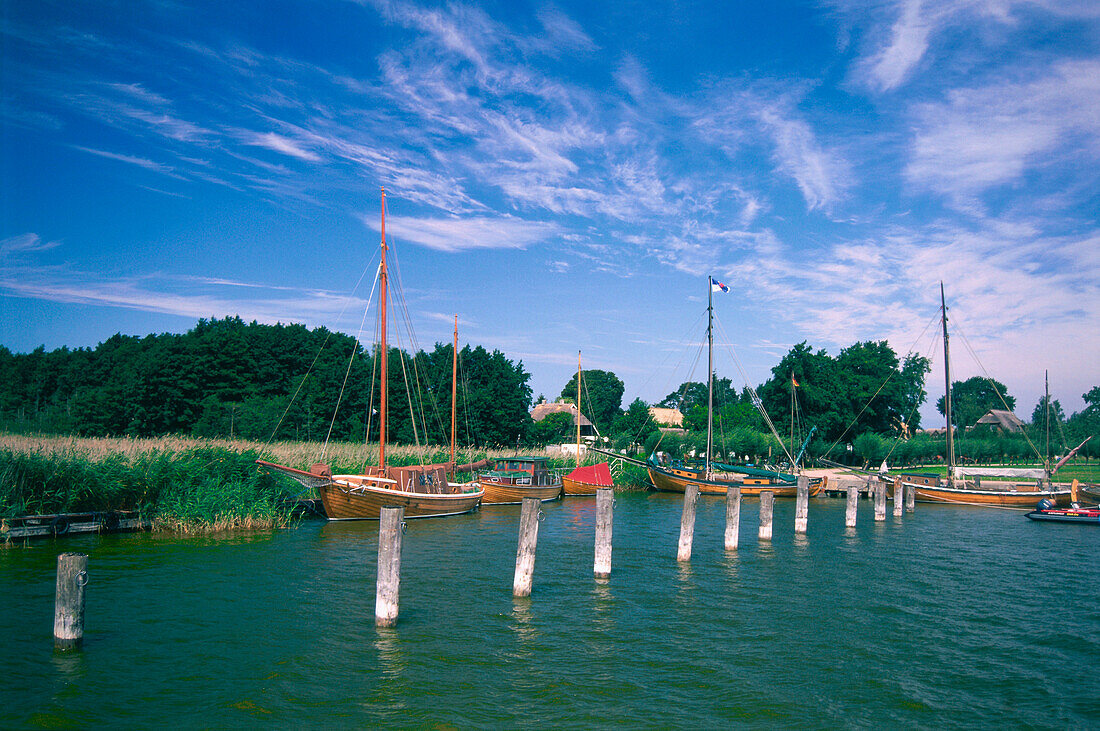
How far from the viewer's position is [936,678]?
12352mm

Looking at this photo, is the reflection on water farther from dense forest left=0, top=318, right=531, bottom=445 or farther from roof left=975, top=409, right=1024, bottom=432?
roof left=975, top=409, right=1024, bottom=432

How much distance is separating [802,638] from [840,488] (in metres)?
40.2

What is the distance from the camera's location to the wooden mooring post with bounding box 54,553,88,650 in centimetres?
1073

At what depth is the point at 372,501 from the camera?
92.5ft

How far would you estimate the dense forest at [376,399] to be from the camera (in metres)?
58.4

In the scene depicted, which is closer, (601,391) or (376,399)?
(376,399)

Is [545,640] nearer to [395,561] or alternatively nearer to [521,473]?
[395,561]

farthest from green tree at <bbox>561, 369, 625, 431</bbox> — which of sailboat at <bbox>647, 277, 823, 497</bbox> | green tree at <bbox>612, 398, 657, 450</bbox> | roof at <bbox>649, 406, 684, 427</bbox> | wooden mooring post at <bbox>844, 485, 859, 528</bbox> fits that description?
wooden mooring post at <bbox>844, 485, 859, 528</bbox>

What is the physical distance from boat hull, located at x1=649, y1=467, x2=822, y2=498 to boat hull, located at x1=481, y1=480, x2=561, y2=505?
1115 centimetres

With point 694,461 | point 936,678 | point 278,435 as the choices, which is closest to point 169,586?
point 936,678

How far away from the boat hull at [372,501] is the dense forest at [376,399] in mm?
23323

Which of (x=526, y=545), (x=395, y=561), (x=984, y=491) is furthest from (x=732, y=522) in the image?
(x=984, y=491)

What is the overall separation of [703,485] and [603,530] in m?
Answer: 30.9

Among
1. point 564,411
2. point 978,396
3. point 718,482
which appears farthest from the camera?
point 978,396
